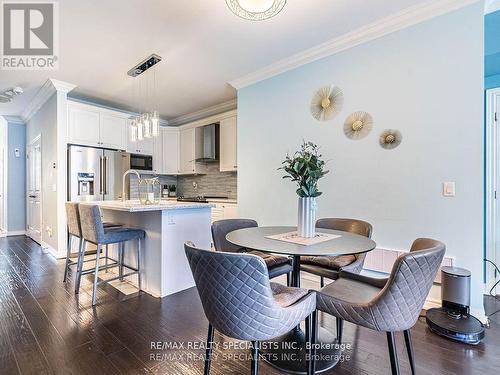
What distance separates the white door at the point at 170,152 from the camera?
5.64 meters

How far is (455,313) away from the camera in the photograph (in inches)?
80.0

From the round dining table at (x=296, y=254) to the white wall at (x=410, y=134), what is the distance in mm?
Answer: 972

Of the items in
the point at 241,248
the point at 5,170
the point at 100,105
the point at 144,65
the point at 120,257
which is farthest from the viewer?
the point at 5,170

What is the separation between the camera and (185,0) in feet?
7.09

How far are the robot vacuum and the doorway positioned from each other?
3.37ft

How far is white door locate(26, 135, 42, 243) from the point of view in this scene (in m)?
5.03

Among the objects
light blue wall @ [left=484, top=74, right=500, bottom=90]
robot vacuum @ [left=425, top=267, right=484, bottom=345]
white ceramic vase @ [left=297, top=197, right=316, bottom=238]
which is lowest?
robot vacuum @ [left=425, top=267, right=484, bottom=345]

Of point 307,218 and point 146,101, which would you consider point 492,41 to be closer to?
point 307,218

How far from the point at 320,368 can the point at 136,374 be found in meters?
1.08

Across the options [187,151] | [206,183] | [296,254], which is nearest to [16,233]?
[187,151]

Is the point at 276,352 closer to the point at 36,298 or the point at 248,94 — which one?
the point at 36,298

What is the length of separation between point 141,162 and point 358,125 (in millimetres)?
4055

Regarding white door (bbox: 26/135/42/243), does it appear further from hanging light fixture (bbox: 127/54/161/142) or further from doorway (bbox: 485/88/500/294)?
doorway (bbox: 485/88/500/294)

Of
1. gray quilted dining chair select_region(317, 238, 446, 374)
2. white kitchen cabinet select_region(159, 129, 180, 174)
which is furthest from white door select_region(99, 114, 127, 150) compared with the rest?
gray quilted dining chair select_region(317, 238, 446, 374)
